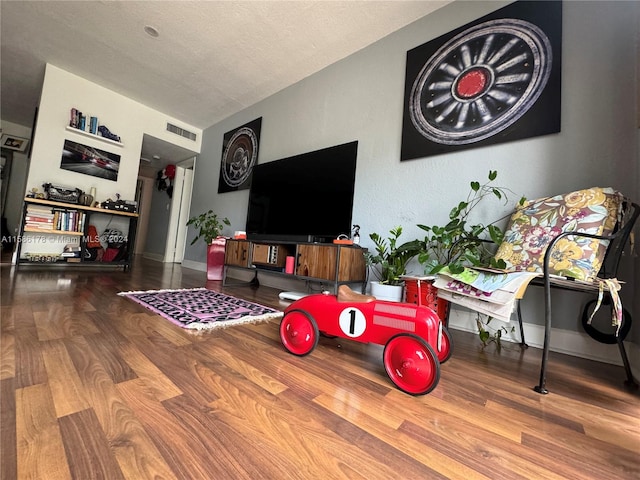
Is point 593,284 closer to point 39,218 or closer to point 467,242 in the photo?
point 467,242

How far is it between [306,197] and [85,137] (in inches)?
120

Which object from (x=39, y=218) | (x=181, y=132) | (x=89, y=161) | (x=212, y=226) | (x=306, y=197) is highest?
(x=181, y=132)

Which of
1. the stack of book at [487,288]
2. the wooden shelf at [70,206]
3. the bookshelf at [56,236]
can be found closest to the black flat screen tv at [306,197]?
the stack of book at [487,288]

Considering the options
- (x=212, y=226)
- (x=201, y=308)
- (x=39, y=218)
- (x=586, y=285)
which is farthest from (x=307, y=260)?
(x=39, y=218)

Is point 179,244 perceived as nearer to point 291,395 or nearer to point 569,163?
point 291,395

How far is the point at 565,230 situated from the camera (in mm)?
1110

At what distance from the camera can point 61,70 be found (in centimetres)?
300

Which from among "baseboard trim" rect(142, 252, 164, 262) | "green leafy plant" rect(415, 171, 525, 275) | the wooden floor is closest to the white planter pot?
"green leafy plant" rect(415, 171, 525, 275)

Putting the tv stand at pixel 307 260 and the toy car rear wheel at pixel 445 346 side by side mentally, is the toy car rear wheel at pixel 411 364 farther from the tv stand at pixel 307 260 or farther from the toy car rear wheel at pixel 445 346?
the tv stand at pixel 307 260

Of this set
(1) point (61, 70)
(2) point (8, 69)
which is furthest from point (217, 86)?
(2) point (8, 69)

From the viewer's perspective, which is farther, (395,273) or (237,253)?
(237,253)

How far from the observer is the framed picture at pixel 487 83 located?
4.71 feet

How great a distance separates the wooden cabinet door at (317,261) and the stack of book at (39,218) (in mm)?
2803

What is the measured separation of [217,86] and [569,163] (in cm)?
336
